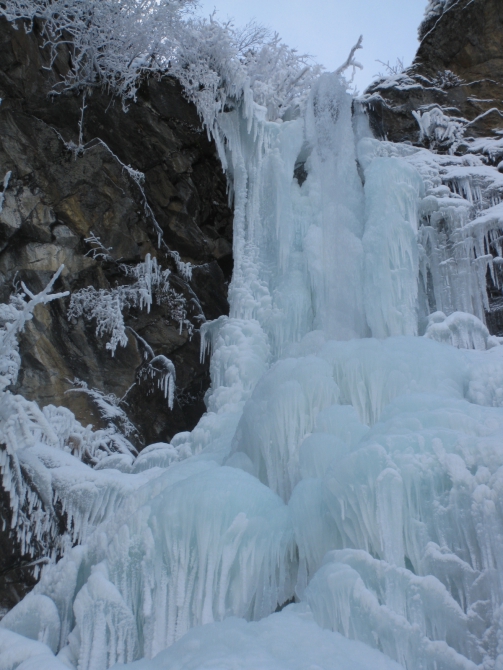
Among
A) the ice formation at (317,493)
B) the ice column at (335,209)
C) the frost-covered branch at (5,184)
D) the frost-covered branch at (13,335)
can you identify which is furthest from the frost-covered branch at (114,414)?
the ice column at (335,209)

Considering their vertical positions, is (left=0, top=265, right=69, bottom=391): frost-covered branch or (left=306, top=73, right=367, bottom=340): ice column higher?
(left=306, top=73, right=367, bottom=340): ice column

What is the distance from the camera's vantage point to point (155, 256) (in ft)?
26.1

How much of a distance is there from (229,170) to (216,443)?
14.7 feet

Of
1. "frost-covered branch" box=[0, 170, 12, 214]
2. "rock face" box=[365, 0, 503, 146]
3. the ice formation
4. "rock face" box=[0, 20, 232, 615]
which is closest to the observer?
the ice formation

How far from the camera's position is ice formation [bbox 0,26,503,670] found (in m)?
2.78

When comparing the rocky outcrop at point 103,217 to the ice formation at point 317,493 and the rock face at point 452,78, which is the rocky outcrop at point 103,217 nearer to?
the ice formation at point 317,493

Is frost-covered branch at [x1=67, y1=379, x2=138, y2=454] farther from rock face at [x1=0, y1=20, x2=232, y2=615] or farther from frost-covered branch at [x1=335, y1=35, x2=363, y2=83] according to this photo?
frost-covered branch at [x1=335, y1=35, x2=363, y2=83]

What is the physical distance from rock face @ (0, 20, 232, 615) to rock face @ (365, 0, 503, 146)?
112 inches

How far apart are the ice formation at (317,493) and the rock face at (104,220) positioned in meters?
0.91

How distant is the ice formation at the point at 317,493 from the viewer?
110 inches

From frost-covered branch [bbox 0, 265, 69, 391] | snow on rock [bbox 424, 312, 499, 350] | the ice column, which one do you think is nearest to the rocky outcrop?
frost-covered branch [bbox 0, 265, 69, 391]

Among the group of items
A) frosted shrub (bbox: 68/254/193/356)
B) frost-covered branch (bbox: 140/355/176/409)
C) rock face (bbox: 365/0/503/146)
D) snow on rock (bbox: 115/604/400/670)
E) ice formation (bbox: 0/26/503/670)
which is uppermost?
rock face (bbox: 365/0/503/146)

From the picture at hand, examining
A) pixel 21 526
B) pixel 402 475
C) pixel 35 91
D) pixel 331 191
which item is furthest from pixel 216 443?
pixel 35 91

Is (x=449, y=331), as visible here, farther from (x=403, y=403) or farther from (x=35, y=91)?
(x=35, y=91)
